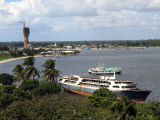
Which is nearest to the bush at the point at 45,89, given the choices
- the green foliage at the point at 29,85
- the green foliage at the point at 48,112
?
the green foliage at the point at 29,85

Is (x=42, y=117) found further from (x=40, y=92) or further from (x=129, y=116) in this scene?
(x=40, y=92)

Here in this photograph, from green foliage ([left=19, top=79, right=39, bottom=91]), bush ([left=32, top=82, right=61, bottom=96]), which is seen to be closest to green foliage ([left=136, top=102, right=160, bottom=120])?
bush ([left=32, top=82, right=61, bottom=96])

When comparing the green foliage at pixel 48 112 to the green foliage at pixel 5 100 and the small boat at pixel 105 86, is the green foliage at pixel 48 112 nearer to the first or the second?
the green foliage at pixel 5 100

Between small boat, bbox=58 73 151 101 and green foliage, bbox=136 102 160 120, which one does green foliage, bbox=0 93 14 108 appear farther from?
small boat, bbox=58 73 151 101

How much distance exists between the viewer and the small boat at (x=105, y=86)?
200 ft

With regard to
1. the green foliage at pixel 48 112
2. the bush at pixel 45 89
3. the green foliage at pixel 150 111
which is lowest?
the bush at pixel 45 89

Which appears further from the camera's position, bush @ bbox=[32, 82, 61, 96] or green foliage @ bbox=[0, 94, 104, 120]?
bush @ bbox=[32, 82, 61, 96]

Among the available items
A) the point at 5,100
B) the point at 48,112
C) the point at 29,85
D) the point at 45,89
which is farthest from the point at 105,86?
the point at 48,112

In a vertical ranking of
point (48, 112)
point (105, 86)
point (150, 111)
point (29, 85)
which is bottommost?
point (105, 86)

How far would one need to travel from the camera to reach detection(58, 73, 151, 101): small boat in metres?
61.0

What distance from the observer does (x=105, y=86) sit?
64.8 meters

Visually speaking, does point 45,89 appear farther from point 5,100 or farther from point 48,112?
point 48,112

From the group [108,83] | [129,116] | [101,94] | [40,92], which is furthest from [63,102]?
[108,83]

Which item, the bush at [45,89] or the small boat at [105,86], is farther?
the small boat at [105,86]
